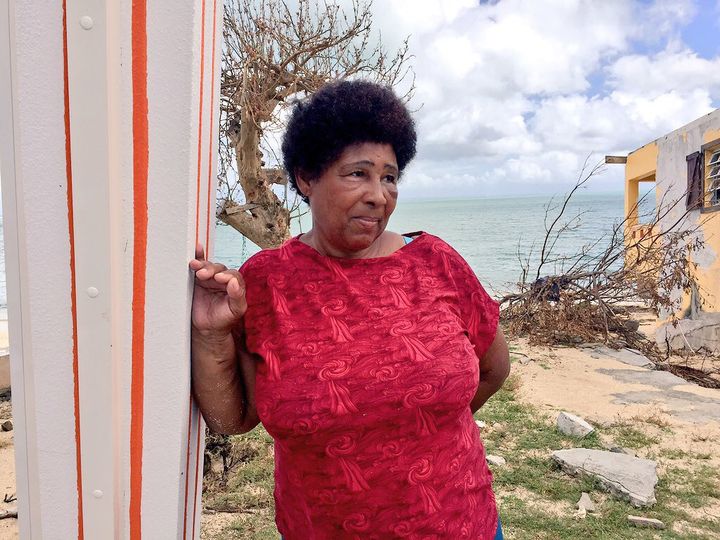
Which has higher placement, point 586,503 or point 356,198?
point 356,198

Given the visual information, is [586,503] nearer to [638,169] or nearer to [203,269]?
[203,269]

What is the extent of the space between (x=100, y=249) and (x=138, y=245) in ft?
0.24

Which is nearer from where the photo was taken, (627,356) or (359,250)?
(359,250)

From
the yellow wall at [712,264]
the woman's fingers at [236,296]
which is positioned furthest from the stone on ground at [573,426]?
the yellow wall at [712,264]

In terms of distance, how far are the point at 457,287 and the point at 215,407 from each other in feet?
2.39

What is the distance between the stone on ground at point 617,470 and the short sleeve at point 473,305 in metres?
3.06

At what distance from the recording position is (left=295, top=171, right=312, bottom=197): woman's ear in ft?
5.49

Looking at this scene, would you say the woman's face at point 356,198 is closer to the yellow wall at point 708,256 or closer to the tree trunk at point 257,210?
the tree trunk at point 257,210

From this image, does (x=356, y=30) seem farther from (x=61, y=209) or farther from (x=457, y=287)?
(x=61, y=209)

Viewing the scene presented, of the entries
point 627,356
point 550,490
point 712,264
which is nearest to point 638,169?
point 712,264

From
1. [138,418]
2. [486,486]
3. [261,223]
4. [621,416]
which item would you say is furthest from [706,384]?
[138,418]

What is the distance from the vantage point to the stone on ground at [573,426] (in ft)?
17.1

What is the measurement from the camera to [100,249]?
104 centimetres

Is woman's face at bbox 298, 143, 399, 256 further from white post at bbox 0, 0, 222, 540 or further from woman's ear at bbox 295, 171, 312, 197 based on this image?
white post at bbox 0, 0, 222, 540
